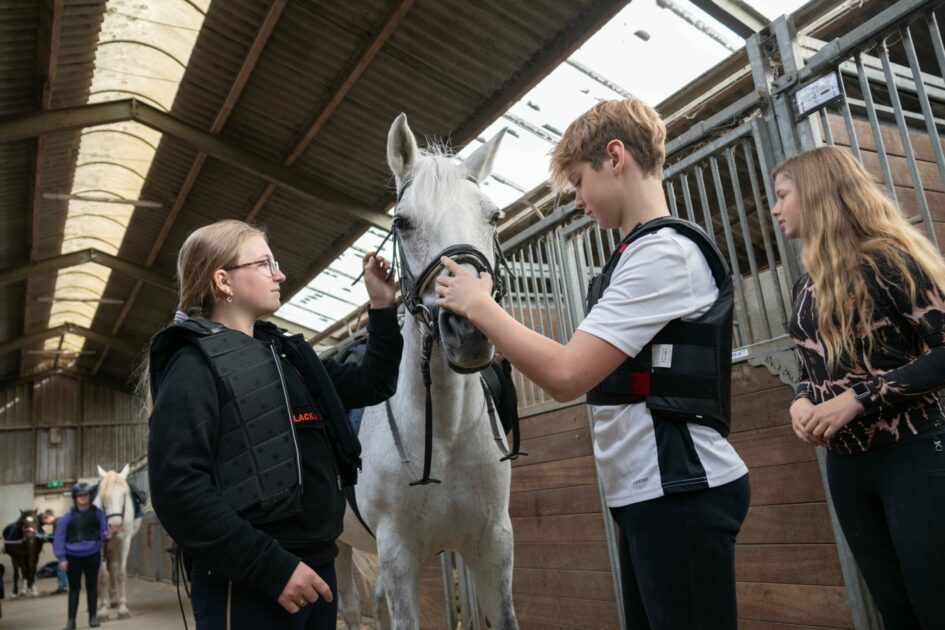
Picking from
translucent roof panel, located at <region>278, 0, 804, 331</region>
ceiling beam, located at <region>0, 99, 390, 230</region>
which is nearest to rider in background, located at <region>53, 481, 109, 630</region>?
ceiling beam, located at <region>0, 99, 390, 230</region>

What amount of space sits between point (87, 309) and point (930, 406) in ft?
73.0

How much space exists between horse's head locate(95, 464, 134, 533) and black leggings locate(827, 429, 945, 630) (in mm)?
9954

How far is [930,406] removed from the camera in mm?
1389

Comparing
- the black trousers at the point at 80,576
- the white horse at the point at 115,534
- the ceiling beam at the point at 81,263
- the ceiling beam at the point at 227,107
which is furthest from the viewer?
the ceiling beam at the point at 81,263

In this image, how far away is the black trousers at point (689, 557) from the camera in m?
1.06

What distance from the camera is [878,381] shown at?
140cm

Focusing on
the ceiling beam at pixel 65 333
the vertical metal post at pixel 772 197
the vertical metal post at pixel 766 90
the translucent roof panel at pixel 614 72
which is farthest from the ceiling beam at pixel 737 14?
the ceiling beam at pixel 65 333

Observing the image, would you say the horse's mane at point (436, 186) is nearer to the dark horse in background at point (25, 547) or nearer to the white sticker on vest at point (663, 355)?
the white sticker on vest at point (663, 355)

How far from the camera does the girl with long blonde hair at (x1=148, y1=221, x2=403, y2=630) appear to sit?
4.08 ft

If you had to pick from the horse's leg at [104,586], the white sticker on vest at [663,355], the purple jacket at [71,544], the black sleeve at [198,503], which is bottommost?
the horse's leg at [104,586]

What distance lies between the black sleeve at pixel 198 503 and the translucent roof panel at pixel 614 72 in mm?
4261

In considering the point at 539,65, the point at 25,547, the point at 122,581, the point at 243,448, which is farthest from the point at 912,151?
the point at 25,547

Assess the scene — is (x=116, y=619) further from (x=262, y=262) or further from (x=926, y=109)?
(x=926, y=109)

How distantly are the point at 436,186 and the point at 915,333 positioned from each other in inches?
49.5
